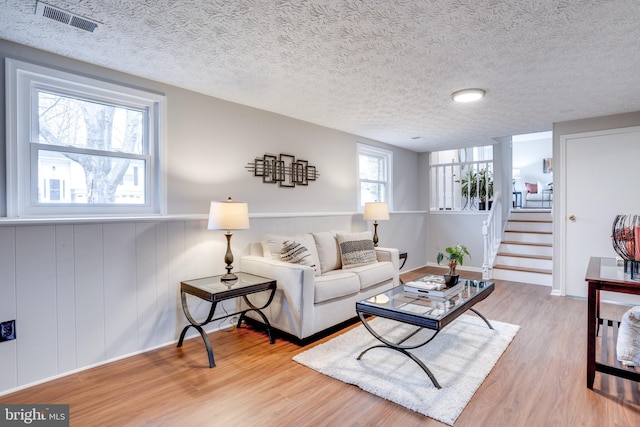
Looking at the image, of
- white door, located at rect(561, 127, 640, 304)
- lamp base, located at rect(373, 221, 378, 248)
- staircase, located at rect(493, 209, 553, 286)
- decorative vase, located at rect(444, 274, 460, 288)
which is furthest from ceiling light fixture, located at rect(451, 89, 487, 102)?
staircase, located at rect(493, 209, 553, 286)

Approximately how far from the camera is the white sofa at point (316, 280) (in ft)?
8.89

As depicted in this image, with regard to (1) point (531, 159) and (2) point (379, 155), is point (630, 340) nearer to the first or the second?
(2) point (379, 155)

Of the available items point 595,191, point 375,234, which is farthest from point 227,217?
point 595,191

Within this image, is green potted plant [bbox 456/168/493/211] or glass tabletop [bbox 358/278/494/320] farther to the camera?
green potted plant [bbox 456/168/493/211]

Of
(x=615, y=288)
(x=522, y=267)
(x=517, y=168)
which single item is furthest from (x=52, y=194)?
(x=517, y=168)

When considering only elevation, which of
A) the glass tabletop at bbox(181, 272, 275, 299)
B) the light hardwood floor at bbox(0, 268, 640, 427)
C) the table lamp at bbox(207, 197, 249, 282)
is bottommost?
the light hardwood floor at bbox(0, 268, 640, 427)

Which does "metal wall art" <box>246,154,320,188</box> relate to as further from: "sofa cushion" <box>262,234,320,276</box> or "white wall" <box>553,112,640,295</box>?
"white wall" <box>553,112,640,295</box>

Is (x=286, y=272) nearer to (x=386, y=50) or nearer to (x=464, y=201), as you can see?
(x=386, y=50)

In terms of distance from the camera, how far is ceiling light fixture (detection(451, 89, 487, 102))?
2.94 m

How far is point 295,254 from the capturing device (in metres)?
3.05

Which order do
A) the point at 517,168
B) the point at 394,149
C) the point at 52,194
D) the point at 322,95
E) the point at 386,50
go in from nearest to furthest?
the point at 386,50 → the point at 52,194 → the point at 322,95 → the point at 394,149 → the point at 517,168

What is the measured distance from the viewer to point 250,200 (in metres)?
3.45

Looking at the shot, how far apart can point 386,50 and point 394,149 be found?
3523mm

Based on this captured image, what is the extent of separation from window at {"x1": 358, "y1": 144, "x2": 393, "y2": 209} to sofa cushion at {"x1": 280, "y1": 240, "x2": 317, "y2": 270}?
2.01 m
